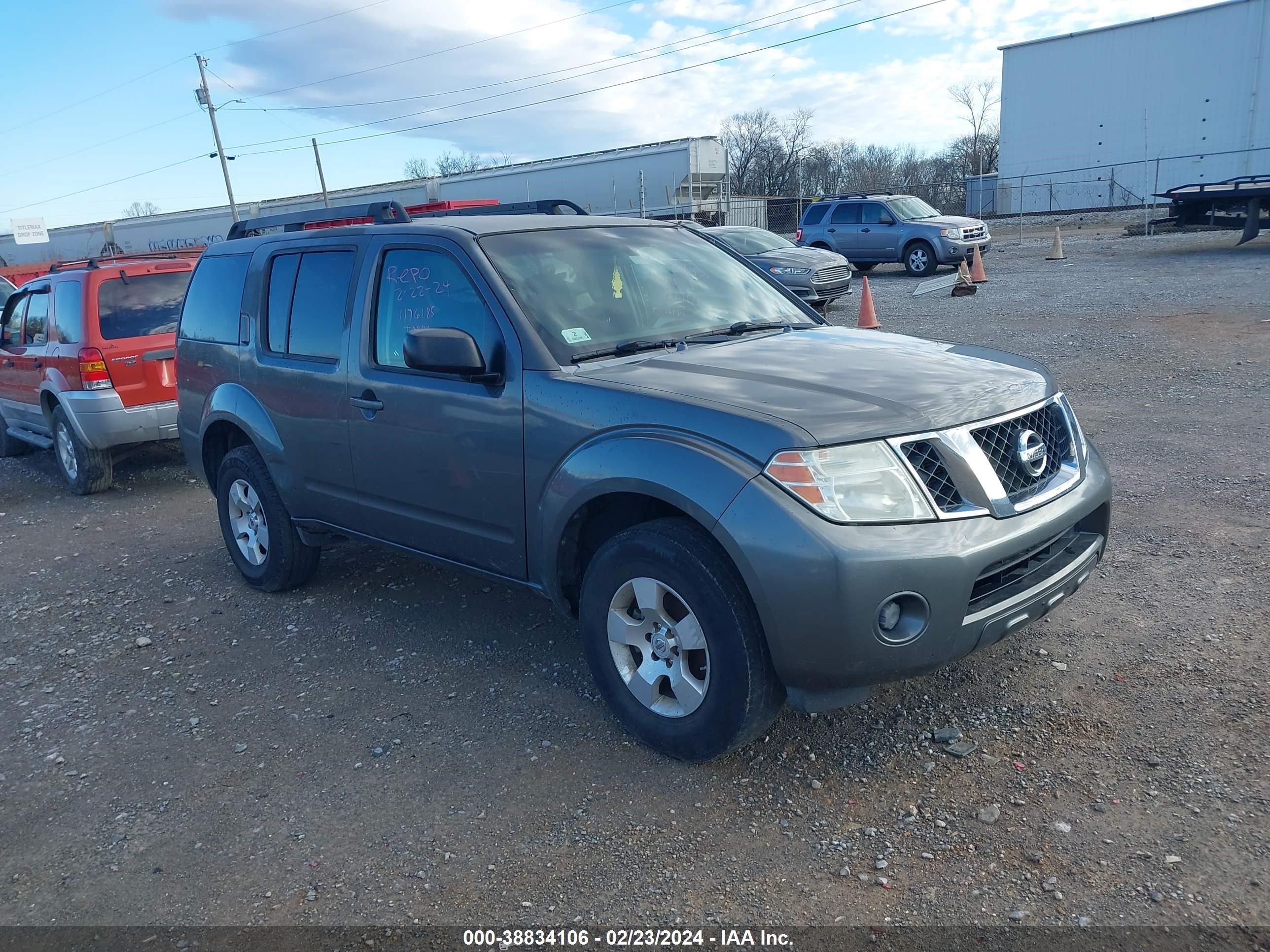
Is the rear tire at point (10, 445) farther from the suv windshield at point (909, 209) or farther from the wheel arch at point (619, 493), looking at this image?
the suv windshield at point (909, 209)

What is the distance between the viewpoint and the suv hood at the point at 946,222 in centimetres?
2094

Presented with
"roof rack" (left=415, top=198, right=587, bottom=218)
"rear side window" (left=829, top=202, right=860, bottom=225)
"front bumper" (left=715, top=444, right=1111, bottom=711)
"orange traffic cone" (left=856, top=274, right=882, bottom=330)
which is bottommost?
"orange traffic cone" (left=856, top=274, right=882, bottom=330)

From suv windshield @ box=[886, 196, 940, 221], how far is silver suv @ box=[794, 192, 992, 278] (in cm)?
1

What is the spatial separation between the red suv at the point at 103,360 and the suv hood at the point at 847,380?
555cm

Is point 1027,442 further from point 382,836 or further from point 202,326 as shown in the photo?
point 202,326

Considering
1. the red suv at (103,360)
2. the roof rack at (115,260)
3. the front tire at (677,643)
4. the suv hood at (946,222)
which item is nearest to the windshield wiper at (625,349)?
the front tire at (677,643)

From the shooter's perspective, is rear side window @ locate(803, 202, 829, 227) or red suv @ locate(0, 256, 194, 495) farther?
rear side window @ locate(803, 202, 829, 227)

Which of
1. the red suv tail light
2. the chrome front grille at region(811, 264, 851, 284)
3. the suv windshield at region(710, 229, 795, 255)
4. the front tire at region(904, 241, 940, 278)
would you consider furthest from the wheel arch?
the front tire at region(904, 241, 940, 278)

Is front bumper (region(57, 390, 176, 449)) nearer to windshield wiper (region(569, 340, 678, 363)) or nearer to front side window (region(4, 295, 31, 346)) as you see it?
front side window (region(4, 295, 31, 346))

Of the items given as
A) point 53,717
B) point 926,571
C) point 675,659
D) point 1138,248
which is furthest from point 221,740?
point 1138,248

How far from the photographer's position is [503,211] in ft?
18.6

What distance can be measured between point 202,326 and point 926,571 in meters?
4.62

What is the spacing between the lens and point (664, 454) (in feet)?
10.5

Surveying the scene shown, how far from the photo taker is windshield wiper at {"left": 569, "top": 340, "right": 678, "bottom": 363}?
3.78 metres
